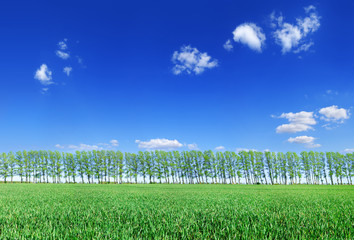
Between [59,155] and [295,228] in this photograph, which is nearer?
[295,228]

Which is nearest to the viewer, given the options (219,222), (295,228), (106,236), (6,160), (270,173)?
(106,236)

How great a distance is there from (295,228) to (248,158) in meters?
92.2

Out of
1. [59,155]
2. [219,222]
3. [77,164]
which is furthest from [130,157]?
[219,222]

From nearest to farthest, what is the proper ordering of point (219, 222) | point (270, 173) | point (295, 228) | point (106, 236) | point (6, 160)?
1. point (106, 236)
2. point (295, 228)
3. point (219, 222)
4. point (6, 160)
5. point (270, 173)

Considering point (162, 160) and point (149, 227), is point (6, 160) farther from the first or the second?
point (149, 227)

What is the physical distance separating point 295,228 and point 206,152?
89.8m

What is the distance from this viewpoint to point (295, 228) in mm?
3783

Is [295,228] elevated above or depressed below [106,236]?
below

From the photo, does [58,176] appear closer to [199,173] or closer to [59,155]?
[59,155]

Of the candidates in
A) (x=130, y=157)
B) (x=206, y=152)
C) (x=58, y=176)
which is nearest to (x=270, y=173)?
(x=206, y=152)

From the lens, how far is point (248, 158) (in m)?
89.7

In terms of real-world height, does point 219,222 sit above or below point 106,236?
below

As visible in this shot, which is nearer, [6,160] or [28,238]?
[28,238]

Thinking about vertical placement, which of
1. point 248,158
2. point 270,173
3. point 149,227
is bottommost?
point 270,173
